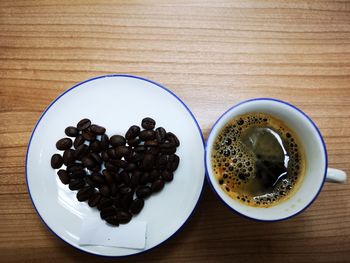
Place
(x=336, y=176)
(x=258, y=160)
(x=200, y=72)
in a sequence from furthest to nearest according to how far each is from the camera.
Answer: (x=200, y=72) → (x=258, y=160) → (x=336, y=176)

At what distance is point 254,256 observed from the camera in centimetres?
101

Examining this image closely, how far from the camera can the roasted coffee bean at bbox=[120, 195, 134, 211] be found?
913 mm

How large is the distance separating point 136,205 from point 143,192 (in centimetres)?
4

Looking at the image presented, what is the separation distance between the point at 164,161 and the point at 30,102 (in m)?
0.41

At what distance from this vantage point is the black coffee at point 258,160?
2.89ft

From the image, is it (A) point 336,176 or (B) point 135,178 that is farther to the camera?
(B) point 135,178

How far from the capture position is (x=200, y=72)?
104 cm

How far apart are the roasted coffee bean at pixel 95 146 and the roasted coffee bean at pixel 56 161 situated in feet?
0.27

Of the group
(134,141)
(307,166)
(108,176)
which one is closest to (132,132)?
(134,141)

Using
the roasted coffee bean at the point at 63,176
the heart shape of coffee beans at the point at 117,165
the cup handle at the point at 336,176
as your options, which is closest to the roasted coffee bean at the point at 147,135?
the heart shape of coffee beans at the point at 117,165

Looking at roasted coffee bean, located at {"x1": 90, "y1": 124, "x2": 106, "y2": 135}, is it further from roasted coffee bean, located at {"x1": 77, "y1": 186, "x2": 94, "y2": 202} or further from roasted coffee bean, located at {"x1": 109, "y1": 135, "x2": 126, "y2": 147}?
roasted coffee bean, located at {"x1": 77, "y1": 186, "x2": 94, "y2": 202}

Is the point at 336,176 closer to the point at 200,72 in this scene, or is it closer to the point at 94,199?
the point at 200,72

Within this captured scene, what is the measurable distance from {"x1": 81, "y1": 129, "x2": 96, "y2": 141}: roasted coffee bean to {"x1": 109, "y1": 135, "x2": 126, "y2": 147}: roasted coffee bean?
47 mm

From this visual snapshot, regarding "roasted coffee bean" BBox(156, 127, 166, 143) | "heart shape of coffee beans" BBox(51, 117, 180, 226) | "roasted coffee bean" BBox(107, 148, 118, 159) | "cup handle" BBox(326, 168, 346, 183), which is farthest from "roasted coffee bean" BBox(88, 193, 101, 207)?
"cup handle" BBox(326, 168, 346, 183)
